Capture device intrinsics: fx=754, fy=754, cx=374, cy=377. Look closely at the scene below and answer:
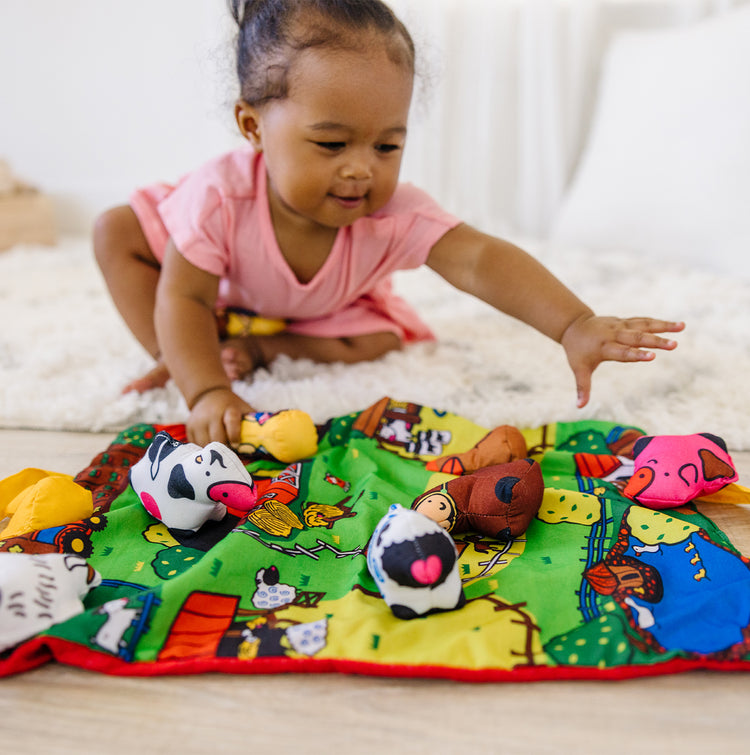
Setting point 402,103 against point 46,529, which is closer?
point 46,529

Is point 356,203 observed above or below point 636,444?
above

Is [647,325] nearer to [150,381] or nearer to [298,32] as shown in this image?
[298,32]

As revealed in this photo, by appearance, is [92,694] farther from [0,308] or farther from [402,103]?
[0,308]

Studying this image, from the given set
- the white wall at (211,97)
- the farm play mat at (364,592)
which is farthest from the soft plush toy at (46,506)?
the white wall at (211,97)

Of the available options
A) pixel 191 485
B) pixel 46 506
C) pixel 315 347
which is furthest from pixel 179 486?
pixel 315 347

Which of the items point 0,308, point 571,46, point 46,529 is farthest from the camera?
point 571,46

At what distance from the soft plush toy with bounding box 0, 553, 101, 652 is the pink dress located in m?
0.51

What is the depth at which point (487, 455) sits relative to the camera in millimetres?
792

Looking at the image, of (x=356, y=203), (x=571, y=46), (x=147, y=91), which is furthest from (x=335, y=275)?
(x=147, y=91)

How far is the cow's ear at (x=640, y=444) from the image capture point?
759 millimetres

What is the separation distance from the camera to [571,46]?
1.98 meters

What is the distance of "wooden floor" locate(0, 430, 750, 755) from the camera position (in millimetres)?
477

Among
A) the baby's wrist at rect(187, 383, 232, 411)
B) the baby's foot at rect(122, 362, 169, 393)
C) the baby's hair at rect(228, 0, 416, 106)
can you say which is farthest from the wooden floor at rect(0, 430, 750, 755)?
the baby's hair at rect(228, 0, 416, 106)

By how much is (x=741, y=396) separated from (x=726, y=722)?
0.58m
